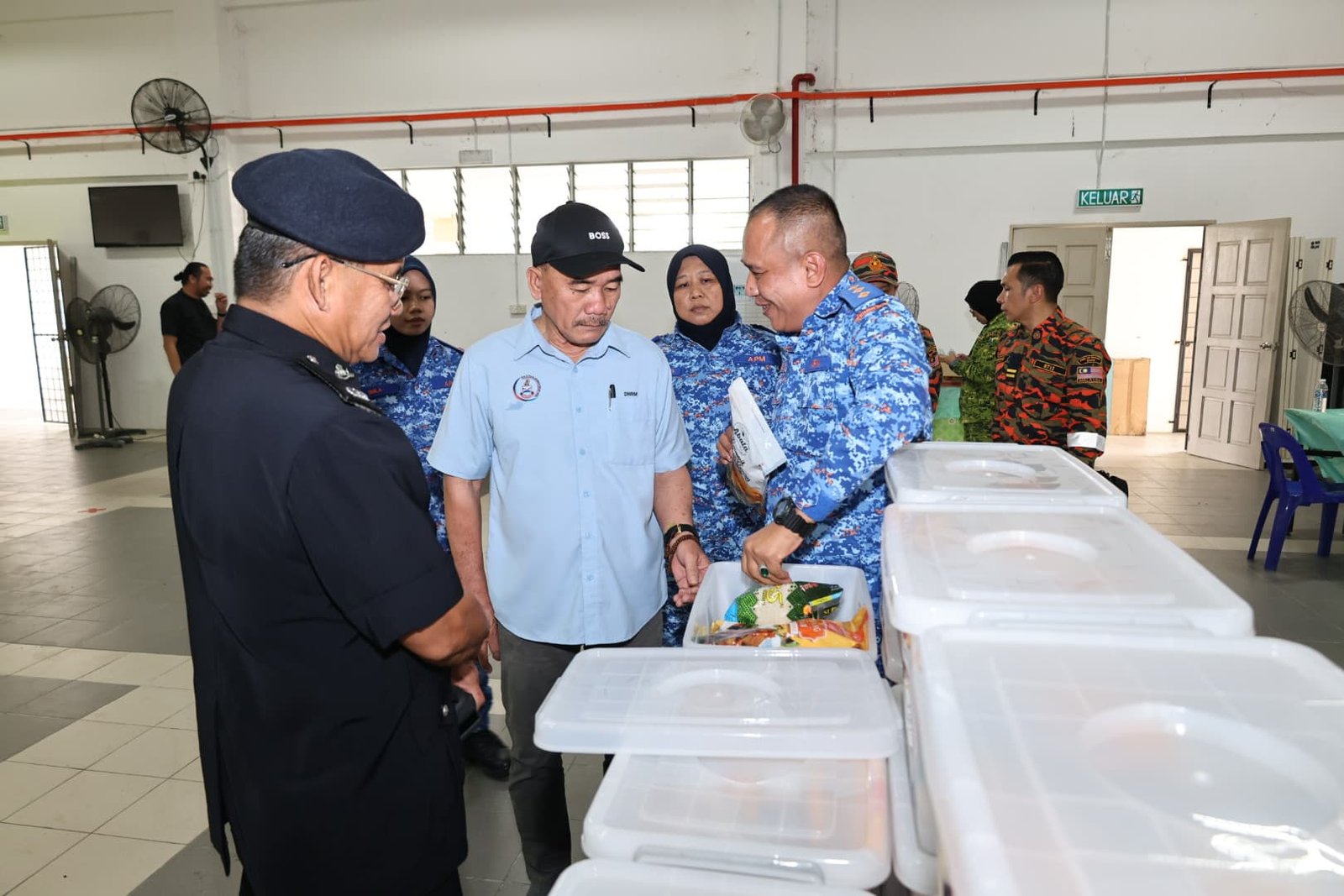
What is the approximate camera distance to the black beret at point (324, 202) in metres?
1.07

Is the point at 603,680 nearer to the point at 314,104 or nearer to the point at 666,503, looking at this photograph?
the point at 666,503

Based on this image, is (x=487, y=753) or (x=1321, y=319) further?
(x=1321, y=319)

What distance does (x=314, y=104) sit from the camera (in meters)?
8.49

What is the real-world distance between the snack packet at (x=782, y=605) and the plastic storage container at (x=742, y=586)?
0.06 meters

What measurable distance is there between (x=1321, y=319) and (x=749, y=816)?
275 inches

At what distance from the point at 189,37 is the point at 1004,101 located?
7972mm

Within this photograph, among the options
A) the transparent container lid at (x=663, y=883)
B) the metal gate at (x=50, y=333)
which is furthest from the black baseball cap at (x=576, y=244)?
the metal gate at (x=50, y=333)

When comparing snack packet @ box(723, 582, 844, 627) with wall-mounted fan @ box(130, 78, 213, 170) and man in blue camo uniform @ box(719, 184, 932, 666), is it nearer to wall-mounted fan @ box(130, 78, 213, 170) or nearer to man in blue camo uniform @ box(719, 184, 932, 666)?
man in blue camo uniform @ box(719, 184, 932, 666)

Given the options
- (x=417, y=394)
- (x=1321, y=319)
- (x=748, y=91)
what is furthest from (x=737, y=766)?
(x=748, y=91)

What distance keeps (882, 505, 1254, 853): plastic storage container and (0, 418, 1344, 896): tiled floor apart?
1563mm

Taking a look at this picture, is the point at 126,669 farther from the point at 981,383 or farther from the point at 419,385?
the point at 981,383

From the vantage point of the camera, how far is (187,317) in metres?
7.56

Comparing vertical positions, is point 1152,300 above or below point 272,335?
above

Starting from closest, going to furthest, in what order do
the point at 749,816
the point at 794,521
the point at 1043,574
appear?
1. the point at 749,816
2. the point at 1043,574
3. the point at 794,521
